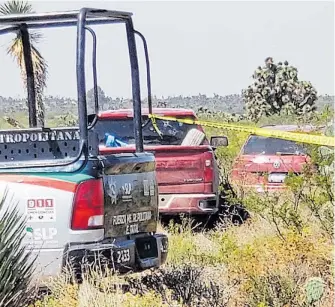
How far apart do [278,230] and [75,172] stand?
282 cm

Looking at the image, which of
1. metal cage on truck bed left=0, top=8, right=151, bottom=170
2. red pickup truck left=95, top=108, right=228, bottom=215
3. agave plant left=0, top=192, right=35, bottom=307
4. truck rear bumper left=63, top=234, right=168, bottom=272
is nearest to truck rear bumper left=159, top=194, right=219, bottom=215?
red pickup truck left=95, top=108, right=228, bottom=215

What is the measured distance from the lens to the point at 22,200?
24.2 ft

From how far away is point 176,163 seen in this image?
1259 centimetres

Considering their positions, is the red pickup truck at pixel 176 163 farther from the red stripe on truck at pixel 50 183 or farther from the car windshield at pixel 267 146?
the red stripe on truck at pixel 50 183

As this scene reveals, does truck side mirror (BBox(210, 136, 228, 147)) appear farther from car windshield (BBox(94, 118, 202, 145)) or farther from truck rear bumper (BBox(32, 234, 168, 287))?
truck rear bumper (BBox(32, 234, 168, 287))

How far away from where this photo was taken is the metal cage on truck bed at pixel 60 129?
743 cm

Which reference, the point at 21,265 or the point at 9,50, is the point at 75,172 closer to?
the point at 21,265

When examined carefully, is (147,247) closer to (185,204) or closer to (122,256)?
(122,256)

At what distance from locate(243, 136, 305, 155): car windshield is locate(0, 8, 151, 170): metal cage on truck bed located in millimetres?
5354

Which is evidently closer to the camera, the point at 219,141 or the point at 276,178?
the point at 219,141

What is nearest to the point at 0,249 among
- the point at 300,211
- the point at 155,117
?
the point at 300,211

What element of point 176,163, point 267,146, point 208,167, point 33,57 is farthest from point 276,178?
point 33,57

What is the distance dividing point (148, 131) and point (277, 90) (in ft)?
138

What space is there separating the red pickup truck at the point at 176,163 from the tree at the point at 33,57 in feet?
3.25
